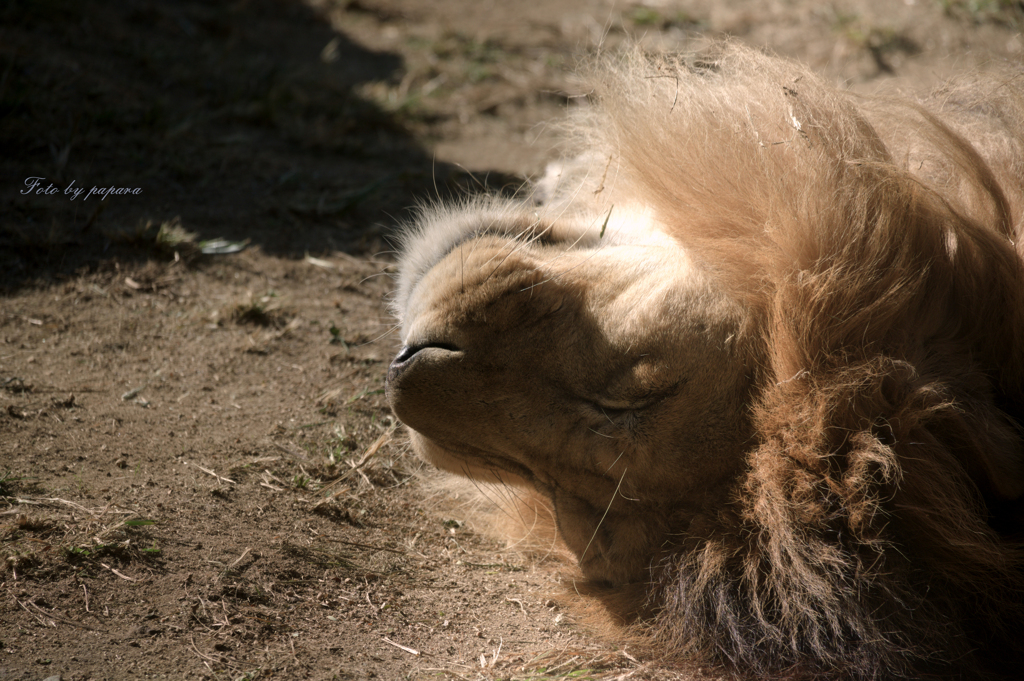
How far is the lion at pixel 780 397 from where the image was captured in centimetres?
182

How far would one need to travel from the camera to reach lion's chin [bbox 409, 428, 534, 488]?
2100mm

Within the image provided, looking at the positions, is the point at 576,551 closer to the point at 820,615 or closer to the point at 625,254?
the point at 820,615

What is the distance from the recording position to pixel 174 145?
158 inches

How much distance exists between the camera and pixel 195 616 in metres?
1.87

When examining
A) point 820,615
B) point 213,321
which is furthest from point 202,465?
point 820,615

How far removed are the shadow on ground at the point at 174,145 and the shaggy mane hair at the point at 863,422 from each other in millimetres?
2168

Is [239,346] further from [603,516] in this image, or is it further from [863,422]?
[863,422]

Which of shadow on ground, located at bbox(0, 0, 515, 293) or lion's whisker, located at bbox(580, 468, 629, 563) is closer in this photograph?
lion's whisker, located at bbox(580, 468, 629, 563)

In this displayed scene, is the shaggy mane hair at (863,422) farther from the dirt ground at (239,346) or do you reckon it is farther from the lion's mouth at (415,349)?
the lion's mouth at (415,349)

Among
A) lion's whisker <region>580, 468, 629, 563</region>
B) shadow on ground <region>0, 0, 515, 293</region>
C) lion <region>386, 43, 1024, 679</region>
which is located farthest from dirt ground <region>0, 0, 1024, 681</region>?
lion <region>386, 43, 1024, 679</region>

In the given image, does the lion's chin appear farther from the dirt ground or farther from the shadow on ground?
the shadow on ground

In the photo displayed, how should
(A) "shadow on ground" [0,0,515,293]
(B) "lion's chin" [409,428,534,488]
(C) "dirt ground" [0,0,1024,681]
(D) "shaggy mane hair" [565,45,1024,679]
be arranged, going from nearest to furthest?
1. (D) "shaggy mane hair" [565,45,1024,679]
2. (C) "dirt ground" [0,0,1024,681]
3. (B) "lion's chin" [409,428,534,488]
4. (A) "shadow on ground" [0,0,515,293]

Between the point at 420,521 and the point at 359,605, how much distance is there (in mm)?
464


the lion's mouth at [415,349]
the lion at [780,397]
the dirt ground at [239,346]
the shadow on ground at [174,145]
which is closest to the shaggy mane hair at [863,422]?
the lion at [780,397]
